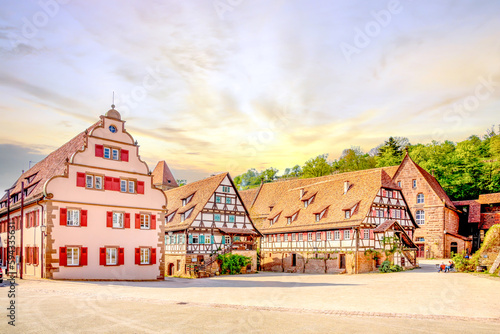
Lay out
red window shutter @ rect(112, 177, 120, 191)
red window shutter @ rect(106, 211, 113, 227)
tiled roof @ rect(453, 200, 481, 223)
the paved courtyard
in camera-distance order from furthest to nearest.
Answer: tiled roof @ rect(453, 200, 481, 223), red window shutter @ rect(112, 177, 120, 191), red window shutter @ rect(106, 211, 113, 227), the paved courtyard

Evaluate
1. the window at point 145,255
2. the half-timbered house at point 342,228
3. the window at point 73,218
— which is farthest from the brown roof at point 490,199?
the window at point 73,218

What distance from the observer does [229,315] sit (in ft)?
49.1

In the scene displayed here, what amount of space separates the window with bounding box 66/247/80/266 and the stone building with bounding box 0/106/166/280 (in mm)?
61

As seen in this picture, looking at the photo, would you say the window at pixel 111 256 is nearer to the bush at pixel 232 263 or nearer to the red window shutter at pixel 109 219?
the red window shutter at pixel 109 219

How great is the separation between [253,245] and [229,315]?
31.2 m

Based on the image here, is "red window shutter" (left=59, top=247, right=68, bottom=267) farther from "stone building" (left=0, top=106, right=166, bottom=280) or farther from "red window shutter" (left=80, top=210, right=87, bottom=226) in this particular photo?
"red window shutter" (left=80, top=210, right=87, bottom=226)

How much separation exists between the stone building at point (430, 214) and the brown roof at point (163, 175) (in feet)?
136

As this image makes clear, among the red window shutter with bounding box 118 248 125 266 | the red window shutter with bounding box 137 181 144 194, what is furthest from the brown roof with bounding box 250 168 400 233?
the red window shutter with bounding box 118 248 125 266

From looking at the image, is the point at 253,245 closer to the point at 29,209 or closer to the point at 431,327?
the point at 29,209

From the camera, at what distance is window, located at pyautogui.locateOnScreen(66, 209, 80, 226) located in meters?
29.8

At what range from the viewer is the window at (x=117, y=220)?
3228 cm

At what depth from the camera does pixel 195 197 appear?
4569 cm

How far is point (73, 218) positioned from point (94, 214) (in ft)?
4.76

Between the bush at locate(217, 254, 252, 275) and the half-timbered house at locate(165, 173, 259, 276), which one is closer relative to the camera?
the half-timbered house at locate(165, 173, 259, 276)
